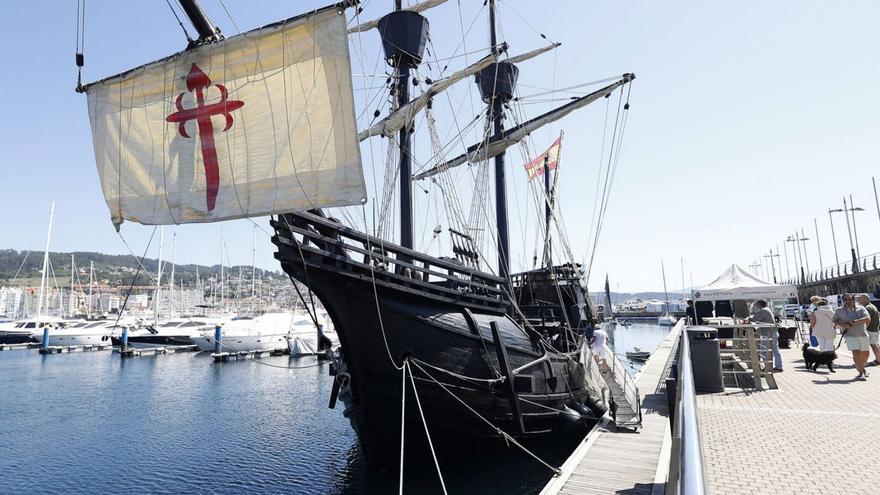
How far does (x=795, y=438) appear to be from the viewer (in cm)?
653

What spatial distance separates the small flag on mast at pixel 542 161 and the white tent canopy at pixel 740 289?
321 inches

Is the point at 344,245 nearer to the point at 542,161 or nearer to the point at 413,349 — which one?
the point at 413,349

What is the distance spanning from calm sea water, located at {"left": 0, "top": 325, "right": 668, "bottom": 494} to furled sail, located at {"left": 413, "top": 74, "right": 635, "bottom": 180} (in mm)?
11012

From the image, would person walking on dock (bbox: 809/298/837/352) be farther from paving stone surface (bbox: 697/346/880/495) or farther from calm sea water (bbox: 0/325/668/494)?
calm sea water (bbox: 0/325/668/494)

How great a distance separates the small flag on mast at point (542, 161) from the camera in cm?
2100

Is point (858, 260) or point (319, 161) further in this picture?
point (858, 260)

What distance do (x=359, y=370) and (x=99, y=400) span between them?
68.3ft

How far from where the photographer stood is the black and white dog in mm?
11375

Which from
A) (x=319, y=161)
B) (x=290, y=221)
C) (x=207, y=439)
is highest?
(x=319, y=161)

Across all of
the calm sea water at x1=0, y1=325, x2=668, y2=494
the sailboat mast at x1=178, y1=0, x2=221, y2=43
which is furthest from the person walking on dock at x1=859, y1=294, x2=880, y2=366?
the sailboat mast at x1=178, y1=0, x2=221, y2=43

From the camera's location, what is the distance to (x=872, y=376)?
10.4m

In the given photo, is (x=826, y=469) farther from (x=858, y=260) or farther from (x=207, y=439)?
(x=858, y=260)

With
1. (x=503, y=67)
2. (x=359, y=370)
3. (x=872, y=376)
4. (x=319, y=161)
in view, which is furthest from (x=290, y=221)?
(x=503, y=67)

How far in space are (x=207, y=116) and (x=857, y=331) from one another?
13799 mm
